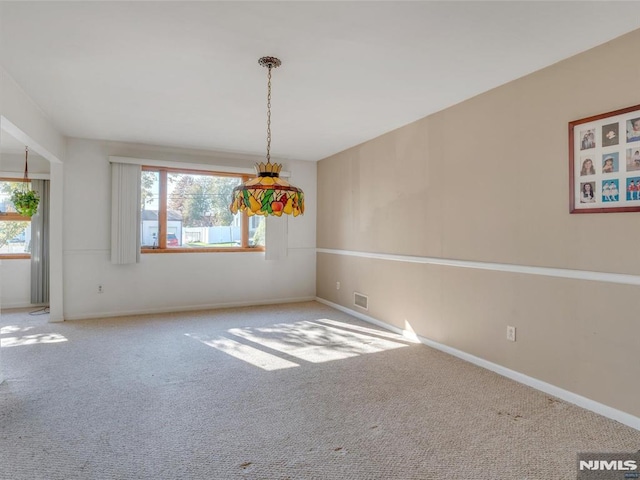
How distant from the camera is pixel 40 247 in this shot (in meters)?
5.59

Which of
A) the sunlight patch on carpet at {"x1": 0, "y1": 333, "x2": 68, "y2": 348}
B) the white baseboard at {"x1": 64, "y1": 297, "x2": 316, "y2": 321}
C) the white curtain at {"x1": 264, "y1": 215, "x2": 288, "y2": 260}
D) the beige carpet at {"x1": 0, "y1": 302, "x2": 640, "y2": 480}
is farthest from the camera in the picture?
the white curtain at {"x1": 264, "y1": 215, "x2": 288, "y2": 260}

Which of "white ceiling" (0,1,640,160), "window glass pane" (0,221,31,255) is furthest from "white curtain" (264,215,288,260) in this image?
"window glass pane" (0,221,31,255)

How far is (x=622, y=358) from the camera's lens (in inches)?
90.0

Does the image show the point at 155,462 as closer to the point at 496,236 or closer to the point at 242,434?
the point at 242,434

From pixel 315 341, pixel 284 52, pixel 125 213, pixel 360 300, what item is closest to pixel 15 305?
pixel 125 213

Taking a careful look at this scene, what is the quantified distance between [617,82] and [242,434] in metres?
3.26

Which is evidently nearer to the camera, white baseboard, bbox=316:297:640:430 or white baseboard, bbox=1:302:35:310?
white baseboard, bbox=316:297:640:430

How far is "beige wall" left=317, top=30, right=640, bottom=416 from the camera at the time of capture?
7.65 ft

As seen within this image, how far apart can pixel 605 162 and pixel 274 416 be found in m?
2.78

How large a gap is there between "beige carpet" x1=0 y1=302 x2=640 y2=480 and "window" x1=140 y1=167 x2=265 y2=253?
6.30 feet

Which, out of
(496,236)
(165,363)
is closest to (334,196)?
(496,236)

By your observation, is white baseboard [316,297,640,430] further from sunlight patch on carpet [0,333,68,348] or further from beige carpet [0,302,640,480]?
sunlight patch on carpet [0,333,68,348]

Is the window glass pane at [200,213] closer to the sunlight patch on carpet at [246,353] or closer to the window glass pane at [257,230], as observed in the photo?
the window glass pane at [257,230]

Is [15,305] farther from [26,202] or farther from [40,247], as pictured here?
[26,202]
